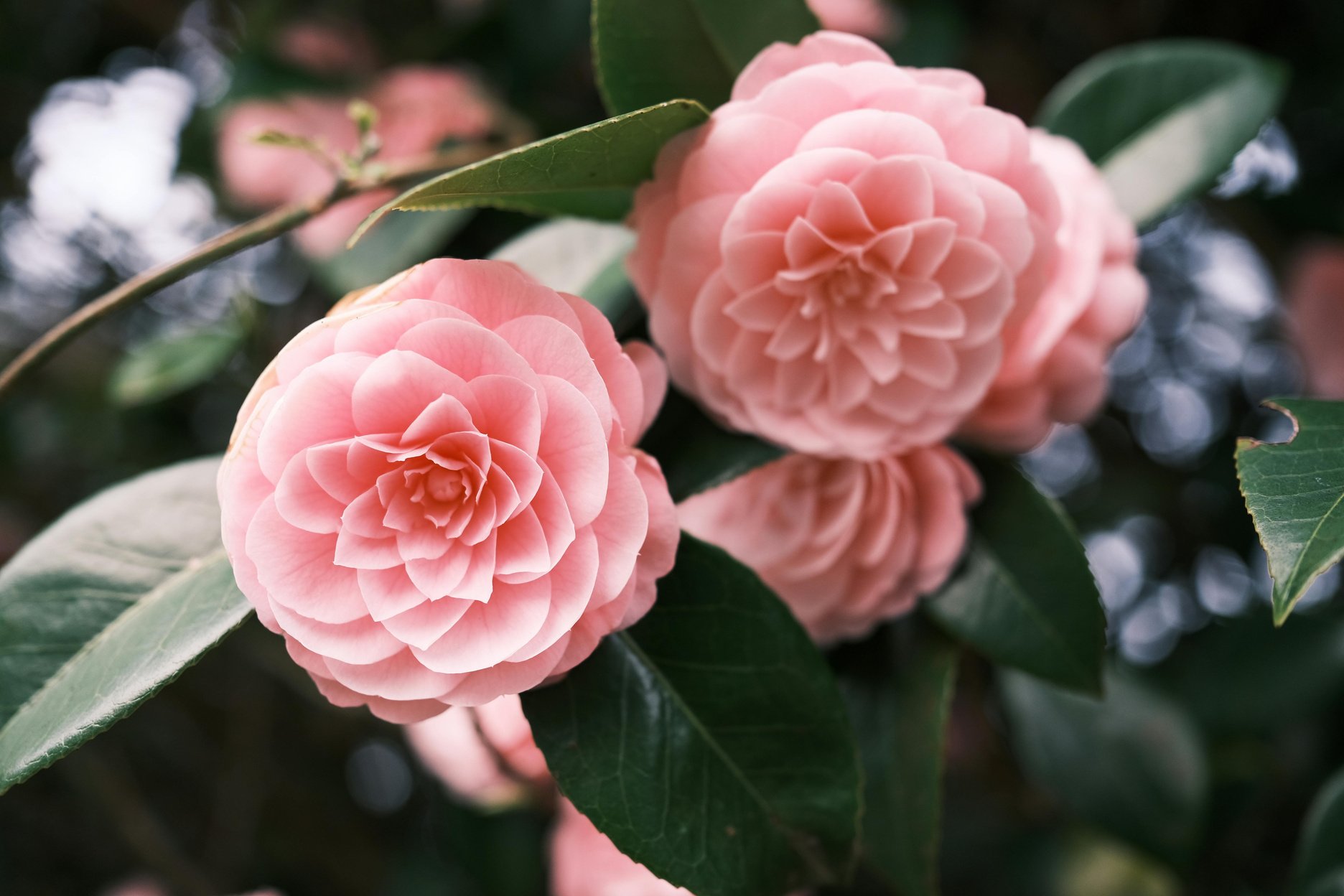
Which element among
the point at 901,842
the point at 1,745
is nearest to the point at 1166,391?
the point at 901,842

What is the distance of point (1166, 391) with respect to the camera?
1.50m

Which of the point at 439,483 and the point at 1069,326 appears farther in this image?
the point at 1069,326

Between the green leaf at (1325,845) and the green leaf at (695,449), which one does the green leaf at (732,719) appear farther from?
the green leaf at (1325,845)

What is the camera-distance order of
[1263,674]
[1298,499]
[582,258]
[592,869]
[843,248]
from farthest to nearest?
[1263,674]
[592,869]
[582,258]
[843,248]
[1298,499]

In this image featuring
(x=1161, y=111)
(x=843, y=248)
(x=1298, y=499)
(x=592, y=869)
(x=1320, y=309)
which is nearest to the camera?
(x=1298, y=499)

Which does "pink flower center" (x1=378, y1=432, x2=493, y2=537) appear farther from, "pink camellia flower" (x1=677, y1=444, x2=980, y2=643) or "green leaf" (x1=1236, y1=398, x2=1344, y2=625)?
"green leaf" (x1=1236, y1=398, x2=1344, y2=625)

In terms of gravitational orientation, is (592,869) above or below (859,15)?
below

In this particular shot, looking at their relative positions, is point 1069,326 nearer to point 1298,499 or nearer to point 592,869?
point 1298,499

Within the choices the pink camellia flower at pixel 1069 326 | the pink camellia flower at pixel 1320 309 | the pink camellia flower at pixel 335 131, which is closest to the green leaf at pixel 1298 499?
the pink camellia flower at pixel 1069 326

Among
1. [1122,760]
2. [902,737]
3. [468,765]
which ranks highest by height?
[902,737]

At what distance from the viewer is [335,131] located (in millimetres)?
1139

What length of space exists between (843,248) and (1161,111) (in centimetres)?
41

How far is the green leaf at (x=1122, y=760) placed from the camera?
89 centimetres

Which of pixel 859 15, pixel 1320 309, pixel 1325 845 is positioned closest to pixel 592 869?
pixel 1325 845
